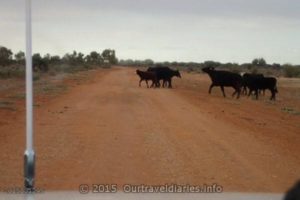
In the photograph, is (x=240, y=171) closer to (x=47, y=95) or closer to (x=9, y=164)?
(x=9, y=164)

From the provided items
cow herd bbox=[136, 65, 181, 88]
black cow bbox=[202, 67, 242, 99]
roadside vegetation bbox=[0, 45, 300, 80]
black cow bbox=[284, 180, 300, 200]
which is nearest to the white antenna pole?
black cow bbox=[284, 180, 300, 200]

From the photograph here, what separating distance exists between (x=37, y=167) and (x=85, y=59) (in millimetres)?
111430

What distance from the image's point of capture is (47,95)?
2795cm

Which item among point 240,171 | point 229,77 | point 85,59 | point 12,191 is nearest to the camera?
point 12,191

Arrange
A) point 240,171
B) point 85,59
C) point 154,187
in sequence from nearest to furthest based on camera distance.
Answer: point 154,187 → point 240,171 → point 85,59

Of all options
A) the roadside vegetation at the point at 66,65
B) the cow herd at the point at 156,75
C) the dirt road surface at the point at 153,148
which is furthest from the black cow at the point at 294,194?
the roadside vegetation at the point at 66,65

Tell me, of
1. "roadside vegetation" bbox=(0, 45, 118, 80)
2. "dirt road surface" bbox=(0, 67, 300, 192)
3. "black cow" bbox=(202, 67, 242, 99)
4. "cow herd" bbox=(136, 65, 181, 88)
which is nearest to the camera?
"dirt road surface" bbox=(0, 67, 300, 192)

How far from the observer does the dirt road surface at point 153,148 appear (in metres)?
9.51

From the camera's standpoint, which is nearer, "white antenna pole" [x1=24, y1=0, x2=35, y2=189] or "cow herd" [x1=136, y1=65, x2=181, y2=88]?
"white antenna pole" [x1=24, y1=0, x2=35, y2=189]

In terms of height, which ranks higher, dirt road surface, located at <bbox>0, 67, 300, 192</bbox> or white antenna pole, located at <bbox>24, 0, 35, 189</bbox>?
white antenna pole, located at <bbox>24, 0, 35, 189</bbox>

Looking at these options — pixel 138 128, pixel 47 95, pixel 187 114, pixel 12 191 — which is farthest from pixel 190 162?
pixel 47 95

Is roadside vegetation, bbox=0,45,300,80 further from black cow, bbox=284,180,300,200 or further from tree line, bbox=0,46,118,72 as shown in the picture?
black cow, bbox=284,180,300,200

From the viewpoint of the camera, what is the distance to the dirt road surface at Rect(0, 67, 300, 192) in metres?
9.51

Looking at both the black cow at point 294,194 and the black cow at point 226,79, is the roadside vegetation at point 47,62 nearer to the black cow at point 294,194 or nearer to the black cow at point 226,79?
the black cow at point 226,79
